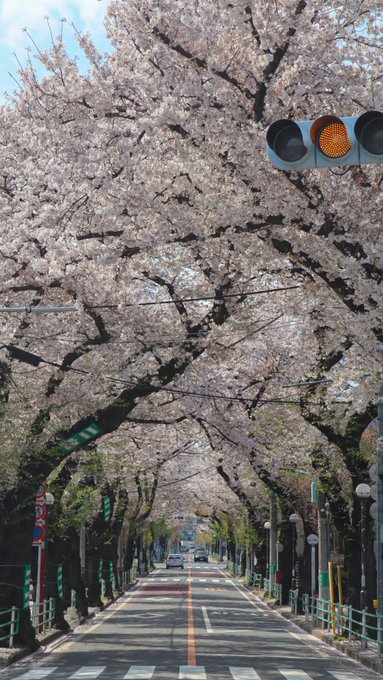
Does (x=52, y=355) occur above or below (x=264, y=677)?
above

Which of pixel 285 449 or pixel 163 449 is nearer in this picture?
pixel 285 449

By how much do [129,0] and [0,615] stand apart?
44.0 ft

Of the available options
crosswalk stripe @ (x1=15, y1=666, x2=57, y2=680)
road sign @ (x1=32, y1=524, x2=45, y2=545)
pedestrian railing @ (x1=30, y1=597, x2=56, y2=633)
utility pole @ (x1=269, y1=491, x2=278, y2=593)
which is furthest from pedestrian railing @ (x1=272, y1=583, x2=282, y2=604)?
crosswalk stripe @ (x1=15, y1=666, x2=57, y2=680)

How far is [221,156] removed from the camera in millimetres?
15188

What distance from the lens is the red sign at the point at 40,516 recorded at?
76.2 feet

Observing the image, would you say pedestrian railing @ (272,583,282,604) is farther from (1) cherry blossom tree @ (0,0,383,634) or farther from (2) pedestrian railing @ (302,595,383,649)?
(1) cherry blossom tree @ (0,0,383,634)

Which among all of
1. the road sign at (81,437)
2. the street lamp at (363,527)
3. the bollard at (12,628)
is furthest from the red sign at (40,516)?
the street lamp at (363,527)

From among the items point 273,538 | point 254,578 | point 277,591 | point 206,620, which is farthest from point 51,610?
point 254,578

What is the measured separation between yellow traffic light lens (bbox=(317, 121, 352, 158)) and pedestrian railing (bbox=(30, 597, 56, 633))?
19050 mm

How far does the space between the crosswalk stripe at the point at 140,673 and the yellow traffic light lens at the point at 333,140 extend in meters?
11.8

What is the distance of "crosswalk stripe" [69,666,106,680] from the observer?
17438mm

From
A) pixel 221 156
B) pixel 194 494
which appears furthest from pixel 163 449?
pixel 194 494

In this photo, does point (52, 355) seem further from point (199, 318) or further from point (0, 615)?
point (0, 615)

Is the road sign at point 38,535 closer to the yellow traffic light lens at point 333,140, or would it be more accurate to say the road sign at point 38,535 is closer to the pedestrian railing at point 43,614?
the pedestrian railing at point 43,614
